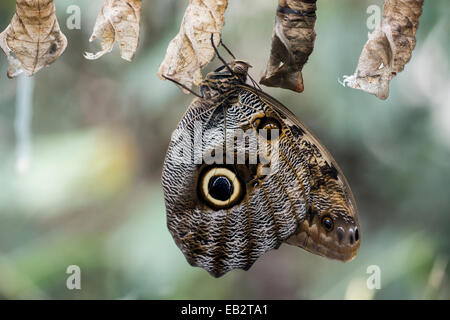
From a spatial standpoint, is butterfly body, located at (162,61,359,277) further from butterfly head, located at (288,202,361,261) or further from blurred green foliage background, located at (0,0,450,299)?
blurred green foliage background, located at (0,0,450,299)

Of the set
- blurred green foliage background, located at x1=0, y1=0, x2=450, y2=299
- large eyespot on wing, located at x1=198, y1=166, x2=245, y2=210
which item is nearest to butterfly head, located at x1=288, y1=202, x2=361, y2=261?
large eyespot on wing, located at x1=198, y1=166, x2=245, y2=210

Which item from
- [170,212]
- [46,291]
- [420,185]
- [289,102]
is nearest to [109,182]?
[46,291]

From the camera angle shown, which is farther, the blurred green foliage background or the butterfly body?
the blurred green foliage background

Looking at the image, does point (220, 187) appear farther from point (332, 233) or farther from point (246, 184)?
point (332, 233)

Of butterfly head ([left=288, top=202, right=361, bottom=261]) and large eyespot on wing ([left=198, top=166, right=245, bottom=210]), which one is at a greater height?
large eyespot on wing ([left=198, top=166, right=245, bottom=210])

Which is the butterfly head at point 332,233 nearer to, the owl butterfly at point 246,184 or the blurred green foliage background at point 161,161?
the owl butterfly at point 246,184

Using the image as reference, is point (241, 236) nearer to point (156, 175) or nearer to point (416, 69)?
point (156, 175)

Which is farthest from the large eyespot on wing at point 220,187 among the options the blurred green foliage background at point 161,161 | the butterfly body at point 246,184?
the blurred green foliage background at point 161,161
